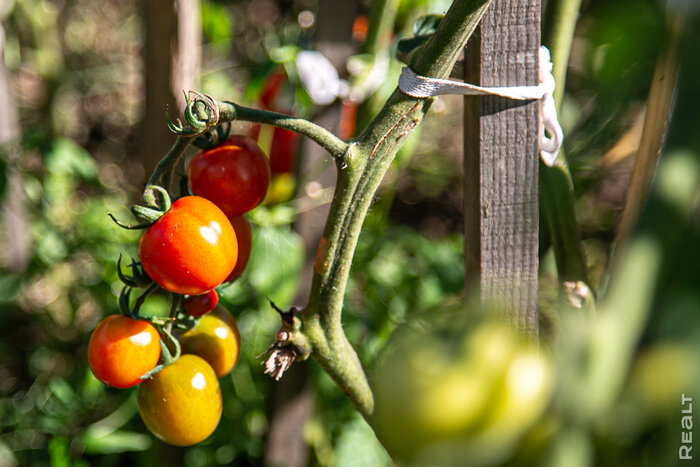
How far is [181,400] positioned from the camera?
2.08 feet

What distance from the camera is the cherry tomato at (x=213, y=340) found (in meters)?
0.68

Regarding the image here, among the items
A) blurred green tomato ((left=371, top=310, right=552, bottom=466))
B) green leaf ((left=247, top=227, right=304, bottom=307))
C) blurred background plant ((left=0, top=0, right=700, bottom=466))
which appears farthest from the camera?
green leaf ((left=247, top=227, right=304, bottom=307))

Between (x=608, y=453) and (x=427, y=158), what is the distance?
91.6 inches

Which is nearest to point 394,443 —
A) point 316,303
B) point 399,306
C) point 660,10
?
point 660,10

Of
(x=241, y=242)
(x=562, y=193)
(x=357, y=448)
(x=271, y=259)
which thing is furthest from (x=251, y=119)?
(x=357, y=448)

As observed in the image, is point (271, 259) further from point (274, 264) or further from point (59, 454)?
point (59, 454)

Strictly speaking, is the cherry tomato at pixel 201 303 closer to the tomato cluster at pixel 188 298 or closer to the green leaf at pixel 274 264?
the tomato cluster at pixel 188 298

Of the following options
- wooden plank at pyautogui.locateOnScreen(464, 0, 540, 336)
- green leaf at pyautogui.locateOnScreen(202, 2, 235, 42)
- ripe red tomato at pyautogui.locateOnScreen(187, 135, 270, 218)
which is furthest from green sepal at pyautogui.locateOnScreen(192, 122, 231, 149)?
green leaf at pyautogui.locateOnScreen(202, 2, 235, 42)

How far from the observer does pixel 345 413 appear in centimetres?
124

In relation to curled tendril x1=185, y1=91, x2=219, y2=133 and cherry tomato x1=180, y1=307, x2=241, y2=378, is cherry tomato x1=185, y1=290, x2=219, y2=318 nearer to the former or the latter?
cherry tomato x1=180, y1=307, x2=241, y2=378

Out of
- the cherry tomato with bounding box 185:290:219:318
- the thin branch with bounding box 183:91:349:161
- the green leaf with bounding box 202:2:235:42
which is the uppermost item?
the thin branch with bounding box 183:91:349:161

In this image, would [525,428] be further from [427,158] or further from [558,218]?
[427,158]

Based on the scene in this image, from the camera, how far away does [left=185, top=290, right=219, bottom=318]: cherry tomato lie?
65 centimetres

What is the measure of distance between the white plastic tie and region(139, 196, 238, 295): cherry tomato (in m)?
0.22
